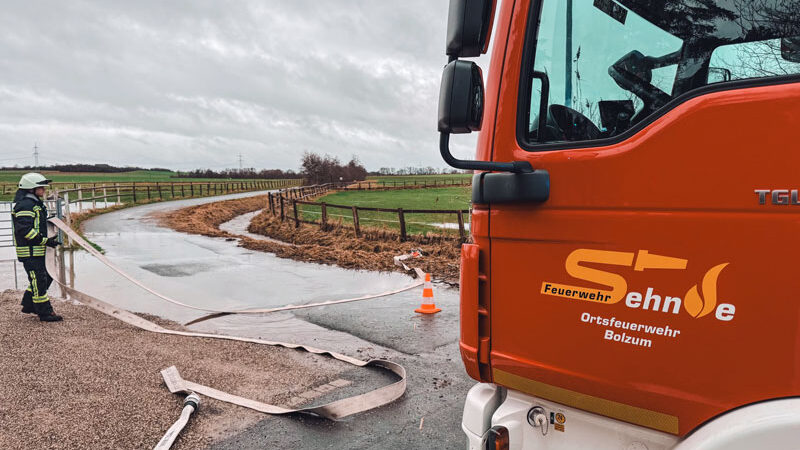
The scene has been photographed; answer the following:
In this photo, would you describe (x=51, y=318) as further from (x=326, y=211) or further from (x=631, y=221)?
(x=326, y=211)

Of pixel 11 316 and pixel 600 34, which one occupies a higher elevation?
pixel 600 34

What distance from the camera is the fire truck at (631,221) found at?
5.02 feet

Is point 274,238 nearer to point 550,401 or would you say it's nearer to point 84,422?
point 84,422

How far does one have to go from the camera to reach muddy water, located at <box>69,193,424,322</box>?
8359mm

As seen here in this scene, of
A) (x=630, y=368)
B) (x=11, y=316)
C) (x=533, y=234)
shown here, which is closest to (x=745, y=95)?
(x=533, y=234)

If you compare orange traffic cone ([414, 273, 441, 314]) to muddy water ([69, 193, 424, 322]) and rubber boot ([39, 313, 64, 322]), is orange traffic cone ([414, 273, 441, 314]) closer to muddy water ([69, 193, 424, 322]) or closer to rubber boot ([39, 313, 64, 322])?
muddy water ([69, 193, 424, 322])

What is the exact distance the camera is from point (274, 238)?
17.8 metres

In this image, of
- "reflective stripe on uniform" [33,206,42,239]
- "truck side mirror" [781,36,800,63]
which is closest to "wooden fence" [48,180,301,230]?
"reflective stripe on uniform" [33,206,42,239]

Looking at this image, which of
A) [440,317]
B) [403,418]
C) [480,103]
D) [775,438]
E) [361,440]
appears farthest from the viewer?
[440,317]

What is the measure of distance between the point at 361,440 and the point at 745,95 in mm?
3122

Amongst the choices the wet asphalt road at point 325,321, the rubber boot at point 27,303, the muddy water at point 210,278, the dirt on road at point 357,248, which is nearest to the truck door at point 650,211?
the wet asphalt road at point 325,321

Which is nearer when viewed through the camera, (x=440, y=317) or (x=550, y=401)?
(x=550, y=401)

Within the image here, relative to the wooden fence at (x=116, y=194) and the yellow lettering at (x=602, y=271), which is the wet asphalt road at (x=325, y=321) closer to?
the yellow lettering at (x=602, y=271)

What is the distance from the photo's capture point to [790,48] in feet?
5.28
